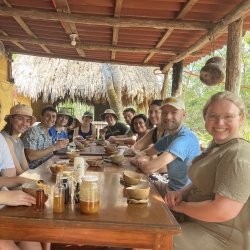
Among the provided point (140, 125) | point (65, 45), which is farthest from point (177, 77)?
point (65, 45)

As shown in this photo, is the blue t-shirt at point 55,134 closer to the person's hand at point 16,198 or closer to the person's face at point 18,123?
the person's face at point 18,123

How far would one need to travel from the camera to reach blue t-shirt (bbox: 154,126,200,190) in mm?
3164

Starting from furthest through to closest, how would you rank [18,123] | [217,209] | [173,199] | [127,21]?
[127,21], [18,123], [173,199], [217,209]

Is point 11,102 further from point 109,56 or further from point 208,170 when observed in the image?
point 208,170

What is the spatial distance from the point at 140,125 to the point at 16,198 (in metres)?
4.36

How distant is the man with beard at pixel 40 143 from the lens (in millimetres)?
4312

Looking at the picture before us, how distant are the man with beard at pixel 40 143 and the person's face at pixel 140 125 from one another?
169 centimetres

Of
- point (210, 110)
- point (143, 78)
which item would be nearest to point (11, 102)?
point (143, 78)

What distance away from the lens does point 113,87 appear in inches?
427

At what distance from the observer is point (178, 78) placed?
7.51m

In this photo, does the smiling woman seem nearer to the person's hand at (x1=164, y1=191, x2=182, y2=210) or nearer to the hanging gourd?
the person's hand at (x1=164, y1=191, x2=182, y2=210)

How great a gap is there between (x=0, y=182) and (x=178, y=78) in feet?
18.4

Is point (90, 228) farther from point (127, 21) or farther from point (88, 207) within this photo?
point (127, 21)

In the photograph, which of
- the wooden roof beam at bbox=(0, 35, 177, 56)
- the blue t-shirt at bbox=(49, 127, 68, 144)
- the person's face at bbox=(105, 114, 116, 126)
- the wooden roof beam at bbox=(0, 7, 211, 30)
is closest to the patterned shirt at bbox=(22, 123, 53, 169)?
the blue t-shirt at bbox=(49, 127, 68, 144)
